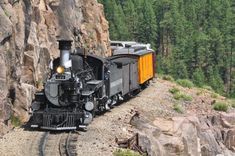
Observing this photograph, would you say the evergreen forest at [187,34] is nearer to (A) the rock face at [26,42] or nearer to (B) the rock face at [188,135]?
(A) the rock face at [26,42]

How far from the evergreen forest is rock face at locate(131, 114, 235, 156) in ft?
144

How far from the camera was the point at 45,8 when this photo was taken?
35.2 meters

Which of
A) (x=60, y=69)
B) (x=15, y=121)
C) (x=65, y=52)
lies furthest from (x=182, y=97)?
(x=15, y=121)

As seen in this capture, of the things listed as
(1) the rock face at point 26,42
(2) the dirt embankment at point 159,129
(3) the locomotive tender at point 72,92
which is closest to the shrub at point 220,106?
(2) the dirt embankment at point 159,129

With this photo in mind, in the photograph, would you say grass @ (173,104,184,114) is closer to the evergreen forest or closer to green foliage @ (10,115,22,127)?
green foliage @ (10,115,22,127)

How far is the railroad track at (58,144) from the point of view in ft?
55.5

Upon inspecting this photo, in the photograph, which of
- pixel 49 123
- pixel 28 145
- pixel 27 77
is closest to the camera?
pixel 28 145

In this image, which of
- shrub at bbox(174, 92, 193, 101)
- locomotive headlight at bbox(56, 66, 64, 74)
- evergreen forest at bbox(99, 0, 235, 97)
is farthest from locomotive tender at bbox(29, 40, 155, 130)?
evergreen forest at bbox(99, 0, 235, 97)

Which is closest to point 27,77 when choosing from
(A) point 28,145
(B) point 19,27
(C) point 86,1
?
(B) point 19,27

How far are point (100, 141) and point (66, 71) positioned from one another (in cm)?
349

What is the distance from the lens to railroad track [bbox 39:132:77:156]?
1691 centimetres

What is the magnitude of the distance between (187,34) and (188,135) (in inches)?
3007

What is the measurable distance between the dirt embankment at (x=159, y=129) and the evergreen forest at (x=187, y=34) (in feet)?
144

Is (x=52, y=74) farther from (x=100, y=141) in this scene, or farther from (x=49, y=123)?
(x=100, y=141)
